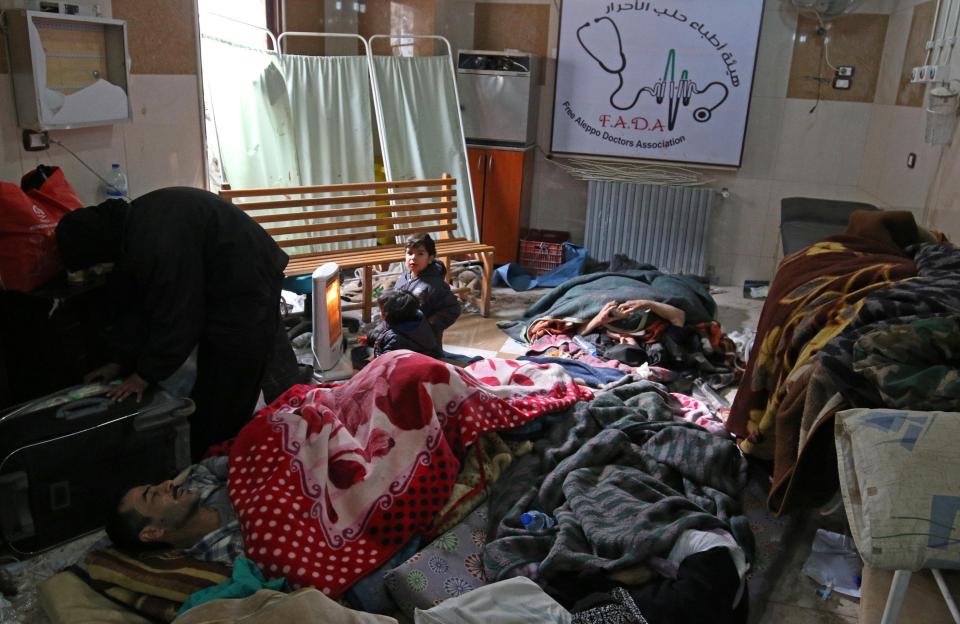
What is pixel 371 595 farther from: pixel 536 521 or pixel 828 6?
pixel 828 6

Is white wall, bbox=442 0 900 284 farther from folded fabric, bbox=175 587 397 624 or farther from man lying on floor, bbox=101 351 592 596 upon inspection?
folded fabric, bbox=175 587 397 624

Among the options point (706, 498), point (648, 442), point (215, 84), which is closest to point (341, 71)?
point (215, 84)

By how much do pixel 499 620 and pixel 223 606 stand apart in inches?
25.4

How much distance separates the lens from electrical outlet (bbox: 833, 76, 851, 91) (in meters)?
5.25

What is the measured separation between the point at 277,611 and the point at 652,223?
4602mm

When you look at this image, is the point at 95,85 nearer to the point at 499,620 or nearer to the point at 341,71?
the point at 341,71

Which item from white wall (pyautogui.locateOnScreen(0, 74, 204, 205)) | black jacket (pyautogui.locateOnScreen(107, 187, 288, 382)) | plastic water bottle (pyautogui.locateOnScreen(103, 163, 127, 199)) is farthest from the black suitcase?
plastic water bottle (pyautogui.locateOnScreen(103, 163, 127, 199))

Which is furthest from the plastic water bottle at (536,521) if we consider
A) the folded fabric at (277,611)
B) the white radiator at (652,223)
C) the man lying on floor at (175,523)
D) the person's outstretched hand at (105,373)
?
the white radiator at (652,223)

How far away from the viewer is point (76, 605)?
1994mm

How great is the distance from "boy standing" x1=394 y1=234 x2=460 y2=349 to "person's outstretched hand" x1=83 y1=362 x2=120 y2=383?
171cm

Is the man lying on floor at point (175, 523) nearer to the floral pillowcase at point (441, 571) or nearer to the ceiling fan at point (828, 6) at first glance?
the floral pillowcase at point (441, 571)

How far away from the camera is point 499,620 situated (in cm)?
185

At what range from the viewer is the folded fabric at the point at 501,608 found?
184 cm

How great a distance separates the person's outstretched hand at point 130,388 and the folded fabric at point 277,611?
0.86m
